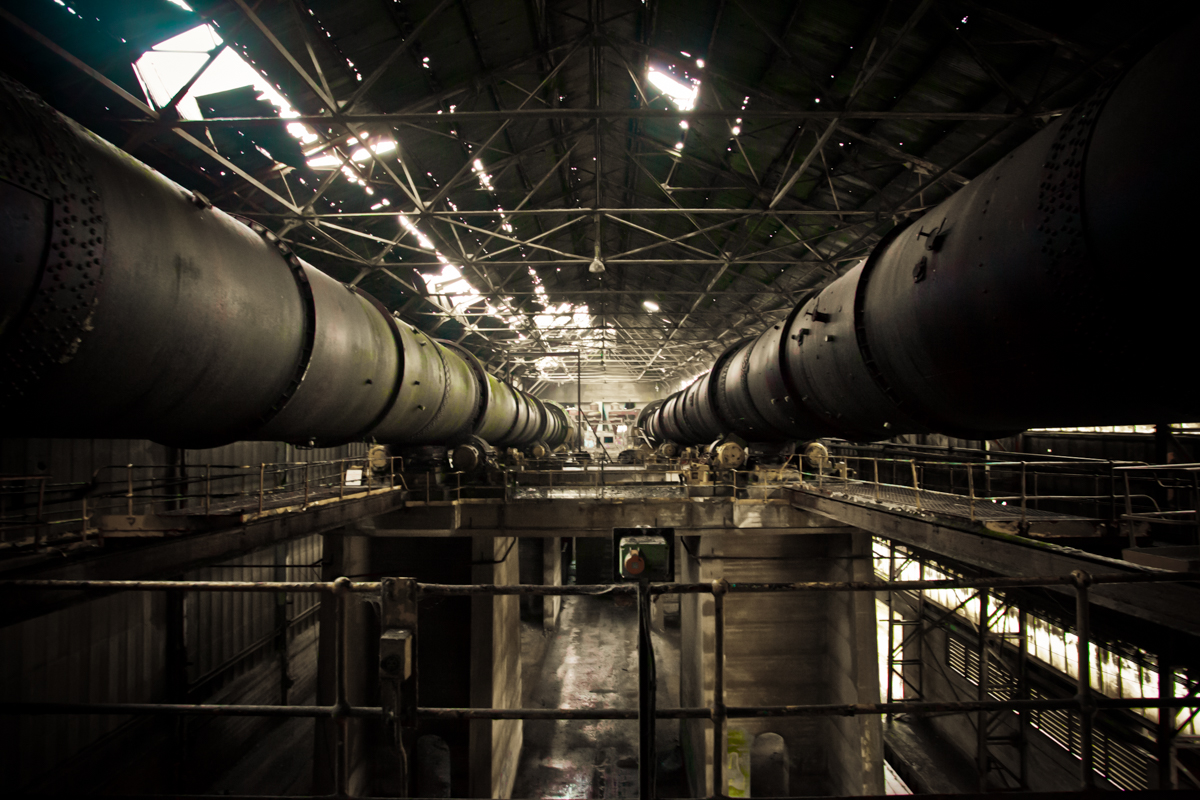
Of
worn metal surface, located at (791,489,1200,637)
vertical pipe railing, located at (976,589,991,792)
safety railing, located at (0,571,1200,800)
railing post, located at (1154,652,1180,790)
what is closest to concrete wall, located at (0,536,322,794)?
safety railing, located at (0,571,1200,800)

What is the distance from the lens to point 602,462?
11.2m

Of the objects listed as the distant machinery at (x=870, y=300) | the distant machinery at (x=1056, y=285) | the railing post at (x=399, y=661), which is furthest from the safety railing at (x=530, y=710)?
the distant machinery at (x=870, y=300)

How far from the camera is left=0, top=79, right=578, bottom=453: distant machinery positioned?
2.72 meters

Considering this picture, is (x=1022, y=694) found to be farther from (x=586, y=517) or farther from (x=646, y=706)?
(x=646, y=706)

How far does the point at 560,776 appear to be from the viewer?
1224 cm

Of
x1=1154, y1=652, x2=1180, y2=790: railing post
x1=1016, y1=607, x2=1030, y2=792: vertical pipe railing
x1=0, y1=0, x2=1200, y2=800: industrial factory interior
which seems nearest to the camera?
x1=0, y1=0, x2=1200, y2=800: industrial factory interior

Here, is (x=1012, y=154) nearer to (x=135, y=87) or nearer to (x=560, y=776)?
(x=135, y=87)

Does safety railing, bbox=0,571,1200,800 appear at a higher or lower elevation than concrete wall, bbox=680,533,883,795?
higher

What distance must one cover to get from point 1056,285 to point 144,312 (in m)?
5.40

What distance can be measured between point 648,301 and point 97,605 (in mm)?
24602

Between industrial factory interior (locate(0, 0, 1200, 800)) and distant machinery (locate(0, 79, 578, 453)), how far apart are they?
0.03 metres

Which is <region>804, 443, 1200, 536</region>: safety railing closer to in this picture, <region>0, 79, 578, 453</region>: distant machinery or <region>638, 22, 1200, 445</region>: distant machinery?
<region>638, 22, 1200, 445</region>: distant machinery

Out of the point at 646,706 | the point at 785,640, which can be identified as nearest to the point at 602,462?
the point at 785,640

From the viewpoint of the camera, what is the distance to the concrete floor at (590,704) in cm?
1206
